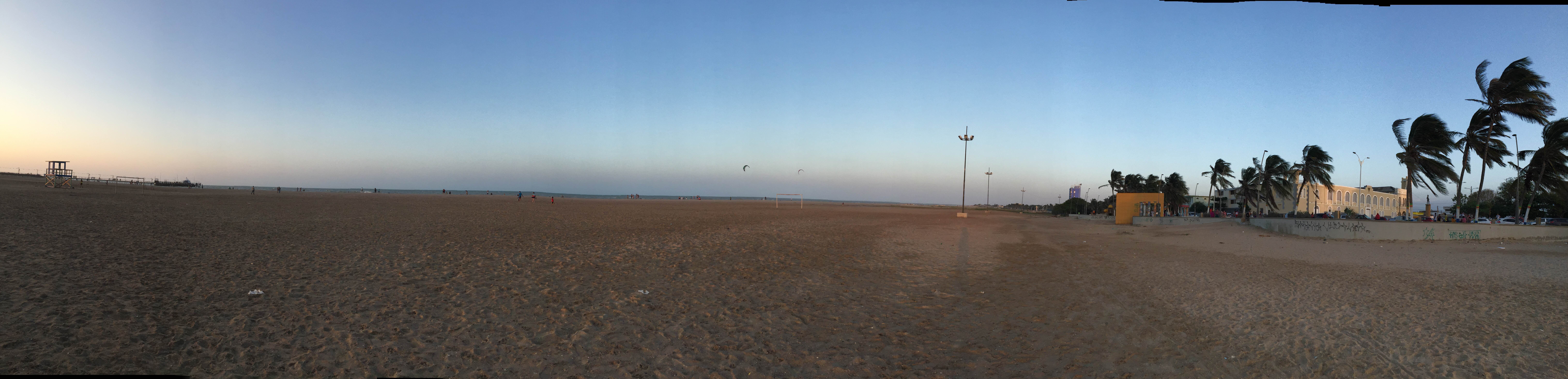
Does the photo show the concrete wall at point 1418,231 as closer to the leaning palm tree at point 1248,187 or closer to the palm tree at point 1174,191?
the leaning palm tree at point 1248,187

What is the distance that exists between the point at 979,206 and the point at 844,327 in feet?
445

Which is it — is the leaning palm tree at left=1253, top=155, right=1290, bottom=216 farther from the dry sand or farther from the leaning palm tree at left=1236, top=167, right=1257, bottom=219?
the dry sand

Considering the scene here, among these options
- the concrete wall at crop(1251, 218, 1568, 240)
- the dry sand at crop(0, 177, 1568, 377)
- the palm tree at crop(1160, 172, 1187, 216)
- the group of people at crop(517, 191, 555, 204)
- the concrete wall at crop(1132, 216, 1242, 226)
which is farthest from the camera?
the palm tree at crop(1160, 172, 1187, 216)

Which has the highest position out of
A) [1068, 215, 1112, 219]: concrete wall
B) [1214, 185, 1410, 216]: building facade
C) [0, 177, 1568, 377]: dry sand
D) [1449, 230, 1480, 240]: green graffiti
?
[1214, 185, 1410, 216]: building facade

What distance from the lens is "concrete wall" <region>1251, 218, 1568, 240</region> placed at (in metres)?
16.3

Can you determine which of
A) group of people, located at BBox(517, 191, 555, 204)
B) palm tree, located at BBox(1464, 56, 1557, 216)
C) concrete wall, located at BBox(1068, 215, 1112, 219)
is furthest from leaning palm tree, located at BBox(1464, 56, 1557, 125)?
group of people, located at BBox(517, 191, 555, 204)

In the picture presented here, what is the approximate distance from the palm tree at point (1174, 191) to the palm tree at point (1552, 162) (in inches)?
1950

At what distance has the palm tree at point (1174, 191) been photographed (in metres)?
67.2

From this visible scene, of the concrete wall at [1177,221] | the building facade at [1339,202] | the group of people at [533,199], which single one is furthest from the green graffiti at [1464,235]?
the building facade at [1339,202]

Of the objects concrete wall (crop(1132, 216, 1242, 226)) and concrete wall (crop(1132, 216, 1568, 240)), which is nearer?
concrete wall (crop(1132, 216, 1568, 240))

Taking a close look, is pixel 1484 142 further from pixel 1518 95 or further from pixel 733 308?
pixel 733 308

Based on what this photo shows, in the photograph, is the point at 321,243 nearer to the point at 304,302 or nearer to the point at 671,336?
the point at 304,302

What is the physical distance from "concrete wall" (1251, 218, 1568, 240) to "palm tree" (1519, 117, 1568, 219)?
2.41 meters

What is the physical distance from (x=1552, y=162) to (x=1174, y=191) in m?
52.8
